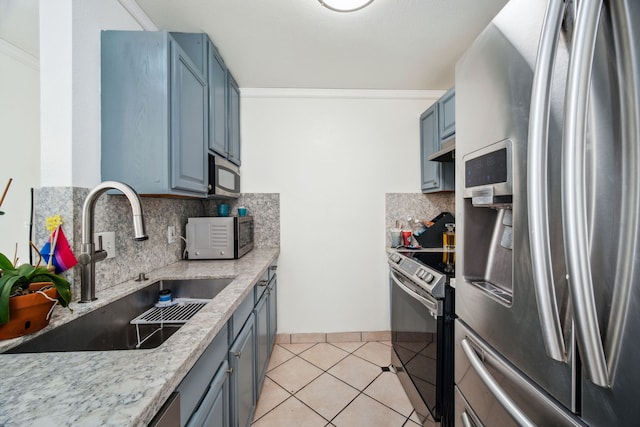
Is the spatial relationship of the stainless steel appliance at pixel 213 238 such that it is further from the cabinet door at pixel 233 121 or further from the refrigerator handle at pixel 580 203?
the refrigerator handle at pixel 580 203

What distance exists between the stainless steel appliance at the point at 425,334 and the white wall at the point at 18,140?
189 centimetres

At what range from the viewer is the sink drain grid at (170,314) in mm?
1112

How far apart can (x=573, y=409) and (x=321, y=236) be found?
196cm

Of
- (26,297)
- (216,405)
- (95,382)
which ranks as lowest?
(216,405)

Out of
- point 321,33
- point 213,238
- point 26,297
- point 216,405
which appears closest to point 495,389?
point 216,405

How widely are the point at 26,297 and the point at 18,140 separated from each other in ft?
2.81

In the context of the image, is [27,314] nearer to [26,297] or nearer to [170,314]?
[26,297]

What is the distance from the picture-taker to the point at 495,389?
0.74 m

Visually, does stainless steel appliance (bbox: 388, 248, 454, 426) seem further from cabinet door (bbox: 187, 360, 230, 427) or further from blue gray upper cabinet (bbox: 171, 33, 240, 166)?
blue gray upper cabinet (bbox: 171, 33, 240, 166)

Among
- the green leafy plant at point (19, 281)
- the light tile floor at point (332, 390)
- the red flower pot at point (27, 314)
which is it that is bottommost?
the light tile floor at point (332, 390)

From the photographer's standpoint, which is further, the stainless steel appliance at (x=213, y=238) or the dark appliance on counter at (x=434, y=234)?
the dark appliance on counter at (x=434, y=234)

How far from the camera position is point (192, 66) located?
1442mm

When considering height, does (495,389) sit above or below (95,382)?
below

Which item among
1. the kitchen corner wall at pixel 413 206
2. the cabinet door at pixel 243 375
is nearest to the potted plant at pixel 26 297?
the cabinet door at pixel 243 375
